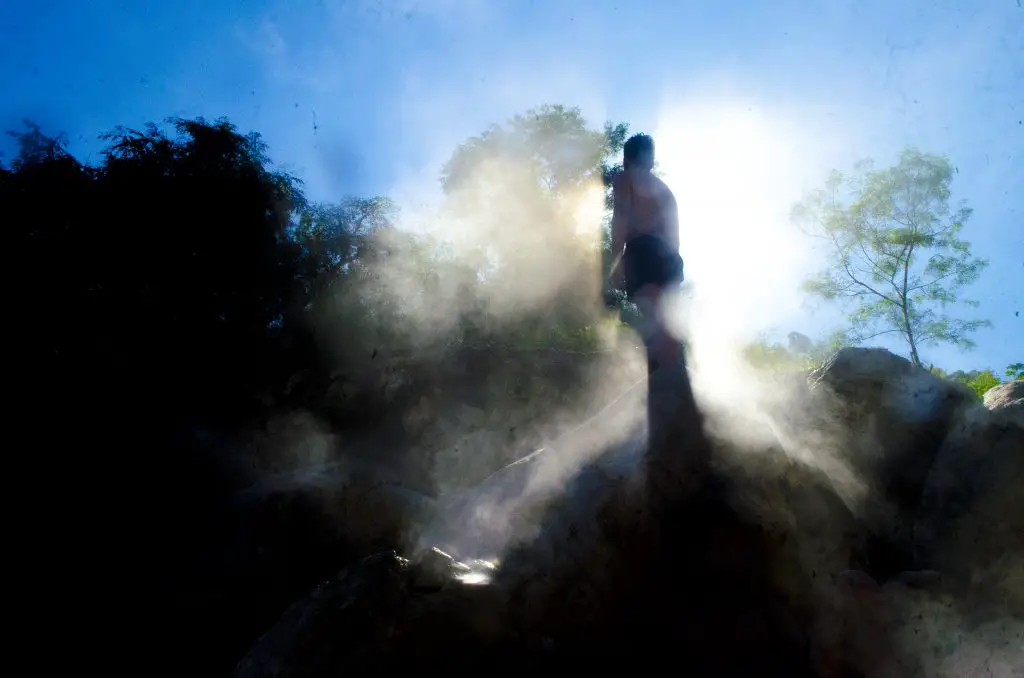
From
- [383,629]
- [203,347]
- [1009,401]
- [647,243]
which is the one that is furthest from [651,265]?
[203,347]

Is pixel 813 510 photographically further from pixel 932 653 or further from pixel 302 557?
pixel 302 557

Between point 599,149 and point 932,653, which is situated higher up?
point 599,149

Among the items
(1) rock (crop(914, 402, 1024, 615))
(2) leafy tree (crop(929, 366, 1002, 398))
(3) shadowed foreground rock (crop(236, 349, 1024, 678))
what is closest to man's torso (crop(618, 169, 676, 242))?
(3) shadowed foreground rock (crop(236, 349, 1024, 678))

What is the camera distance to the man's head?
3465 mm

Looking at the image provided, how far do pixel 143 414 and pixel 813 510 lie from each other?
10.4 metres

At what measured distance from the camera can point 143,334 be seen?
32.0 ft

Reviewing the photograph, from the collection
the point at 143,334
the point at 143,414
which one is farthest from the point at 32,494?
the point at 143,334

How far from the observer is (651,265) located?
328cm

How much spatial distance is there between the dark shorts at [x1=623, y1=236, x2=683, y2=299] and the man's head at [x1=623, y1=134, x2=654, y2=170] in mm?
549

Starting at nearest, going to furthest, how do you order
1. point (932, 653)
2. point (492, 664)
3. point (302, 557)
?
point (492, 664)
point (932, 653)
point (302, 557)

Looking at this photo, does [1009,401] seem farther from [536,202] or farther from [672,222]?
[536,202]

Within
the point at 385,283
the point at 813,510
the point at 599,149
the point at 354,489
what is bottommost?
the point at 813,510

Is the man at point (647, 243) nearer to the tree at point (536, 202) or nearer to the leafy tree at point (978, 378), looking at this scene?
the leafy tree at point (978, 378)

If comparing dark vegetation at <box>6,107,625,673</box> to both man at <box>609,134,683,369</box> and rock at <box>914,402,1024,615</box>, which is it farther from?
rock at <box>914,402,1024,615</box>
